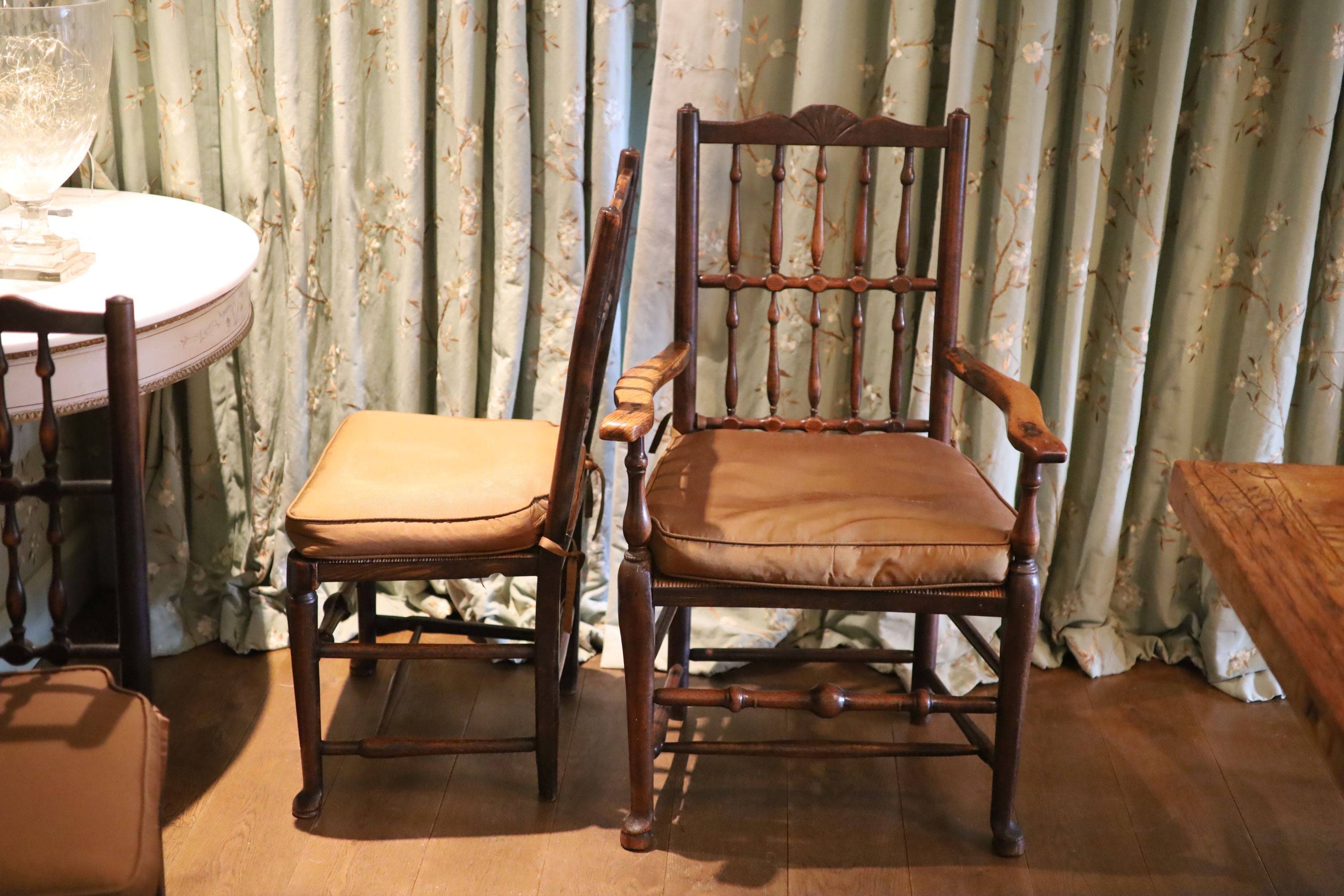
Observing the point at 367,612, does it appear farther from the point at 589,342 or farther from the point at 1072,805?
the point at 1072,805

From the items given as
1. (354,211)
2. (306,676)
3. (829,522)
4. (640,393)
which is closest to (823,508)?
(829,522)

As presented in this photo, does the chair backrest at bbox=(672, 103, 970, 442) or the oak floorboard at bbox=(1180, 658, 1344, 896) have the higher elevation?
the chair backrest at bbox=(672, 103, 970, 442)

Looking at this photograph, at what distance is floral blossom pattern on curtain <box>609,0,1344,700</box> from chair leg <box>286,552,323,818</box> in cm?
75

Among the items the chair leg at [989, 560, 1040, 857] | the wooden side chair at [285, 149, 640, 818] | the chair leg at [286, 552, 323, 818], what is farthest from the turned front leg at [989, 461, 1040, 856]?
the chair leg at [286, 552, 323, 818]

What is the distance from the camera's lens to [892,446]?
74.6 inches

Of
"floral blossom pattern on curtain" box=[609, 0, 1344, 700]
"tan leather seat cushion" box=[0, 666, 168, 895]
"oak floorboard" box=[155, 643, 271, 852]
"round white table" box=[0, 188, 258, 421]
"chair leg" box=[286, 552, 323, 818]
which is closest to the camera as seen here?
"tan leather seat cushion" box=[0, 666, 168, 895]

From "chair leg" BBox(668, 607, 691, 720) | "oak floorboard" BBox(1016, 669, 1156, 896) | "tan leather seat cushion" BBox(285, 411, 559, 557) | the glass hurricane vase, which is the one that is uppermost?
the glass hurricane vase

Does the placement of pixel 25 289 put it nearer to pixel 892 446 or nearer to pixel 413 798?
pixel 413 798

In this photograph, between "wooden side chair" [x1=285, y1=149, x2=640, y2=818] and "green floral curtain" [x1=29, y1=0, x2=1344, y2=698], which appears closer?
"wooden side chair" [x1=285, y1=149, x2=640, y2=818]

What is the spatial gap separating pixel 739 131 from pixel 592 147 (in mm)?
346

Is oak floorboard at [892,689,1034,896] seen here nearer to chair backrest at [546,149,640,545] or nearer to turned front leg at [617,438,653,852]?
turned front leg at [617,438,653,852]

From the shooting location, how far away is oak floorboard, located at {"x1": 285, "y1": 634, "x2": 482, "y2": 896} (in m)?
1.71

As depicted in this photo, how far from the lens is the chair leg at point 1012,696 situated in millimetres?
1617

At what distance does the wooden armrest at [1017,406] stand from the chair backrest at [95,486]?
104 cm
